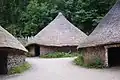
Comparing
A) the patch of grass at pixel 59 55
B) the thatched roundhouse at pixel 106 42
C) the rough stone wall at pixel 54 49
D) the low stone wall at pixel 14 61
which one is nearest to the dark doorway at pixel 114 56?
the thatched roundhouse at pixel 106 42

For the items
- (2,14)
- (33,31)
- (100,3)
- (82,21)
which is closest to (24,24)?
(33,31)

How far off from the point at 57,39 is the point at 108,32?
11654 mm

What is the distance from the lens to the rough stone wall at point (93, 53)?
2009 cm

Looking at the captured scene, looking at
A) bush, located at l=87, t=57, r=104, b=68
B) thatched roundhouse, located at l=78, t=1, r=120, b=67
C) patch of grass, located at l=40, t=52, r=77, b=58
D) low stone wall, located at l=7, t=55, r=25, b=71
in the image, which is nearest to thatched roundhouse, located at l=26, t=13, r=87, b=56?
patch of grass, located at l=40, t=52, r=77, b=58

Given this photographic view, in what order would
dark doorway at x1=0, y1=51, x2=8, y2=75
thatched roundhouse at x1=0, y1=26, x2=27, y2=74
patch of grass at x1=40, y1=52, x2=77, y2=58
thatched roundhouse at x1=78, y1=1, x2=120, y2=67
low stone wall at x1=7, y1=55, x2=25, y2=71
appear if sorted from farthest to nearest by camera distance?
patch of grass at x1=40, y1=52, x2=77, y2=58
thatched roundhouse at x1=78, y1=1, x2=120, y2=67
low stone wall at x1=7, y1=55, x2=25, y2=71
dark doorway at x1=0, y1=51, x2=8, y2=75
thatched roundhouse at x1=0, y1=26, x2=27, y2=74

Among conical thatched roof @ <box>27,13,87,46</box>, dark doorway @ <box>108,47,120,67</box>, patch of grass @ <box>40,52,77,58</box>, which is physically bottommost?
patch of grass @ <box>40,52,77,58</box>

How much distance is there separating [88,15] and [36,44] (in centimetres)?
1005

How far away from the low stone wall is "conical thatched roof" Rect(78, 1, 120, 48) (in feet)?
15.8

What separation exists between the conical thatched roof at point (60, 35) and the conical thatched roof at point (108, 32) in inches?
356

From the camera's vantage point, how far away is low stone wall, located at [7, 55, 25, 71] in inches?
742

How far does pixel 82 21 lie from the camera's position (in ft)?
130

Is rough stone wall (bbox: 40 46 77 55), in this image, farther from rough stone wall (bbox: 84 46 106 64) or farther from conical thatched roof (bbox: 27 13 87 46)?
rough stone wall (bbox: 84 46 106 64)

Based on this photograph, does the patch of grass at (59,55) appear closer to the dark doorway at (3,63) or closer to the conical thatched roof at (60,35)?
the conical thatched roof at (60,35)

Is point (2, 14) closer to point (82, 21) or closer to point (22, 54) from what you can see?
point (22, 54)
